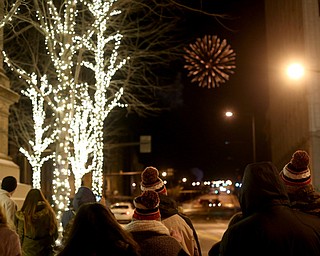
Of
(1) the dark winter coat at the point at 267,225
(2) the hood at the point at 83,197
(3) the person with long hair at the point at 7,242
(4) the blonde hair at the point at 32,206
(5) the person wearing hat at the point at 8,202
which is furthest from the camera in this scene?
(5) the person wearing hat at the point at 8,202

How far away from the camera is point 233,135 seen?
7488 centimetres

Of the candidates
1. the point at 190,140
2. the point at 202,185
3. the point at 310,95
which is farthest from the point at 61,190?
the point at 202,185

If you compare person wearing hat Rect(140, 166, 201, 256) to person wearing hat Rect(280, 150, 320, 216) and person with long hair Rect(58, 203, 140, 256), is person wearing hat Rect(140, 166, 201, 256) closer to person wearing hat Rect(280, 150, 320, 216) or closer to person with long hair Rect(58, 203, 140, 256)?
person wearing hat Rect(280, 150, 320, 216)

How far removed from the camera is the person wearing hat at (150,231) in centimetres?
420

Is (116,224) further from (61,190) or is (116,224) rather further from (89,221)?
(61,190)

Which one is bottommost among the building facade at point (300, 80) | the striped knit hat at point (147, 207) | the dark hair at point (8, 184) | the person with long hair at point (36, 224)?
the person with long hair at point (36, 224)

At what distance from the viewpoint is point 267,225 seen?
12.7 ft

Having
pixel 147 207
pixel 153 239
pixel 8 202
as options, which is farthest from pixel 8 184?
pixel 153 239

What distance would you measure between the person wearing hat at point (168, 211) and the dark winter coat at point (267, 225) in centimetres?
216

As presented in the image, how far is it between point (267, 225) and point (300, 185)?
106 centimetres

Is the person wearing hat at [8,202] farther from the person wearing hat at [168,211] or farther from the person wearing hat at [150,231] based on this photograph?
the person wearing hat at [150,231]

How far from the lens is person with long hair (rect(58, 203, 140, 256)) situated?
11.8 ft

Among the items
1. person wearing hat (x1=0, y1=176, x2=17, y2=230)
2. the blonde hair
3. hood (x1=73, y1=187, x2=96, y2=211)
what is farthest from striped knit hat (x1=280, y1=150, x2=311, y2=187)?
→ person wearing hat (x1=0, y1=176, x2=17, y2=230)

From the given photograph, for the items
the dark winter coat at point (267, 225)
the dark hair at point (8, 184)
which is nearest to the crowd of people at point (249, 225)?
the dark winter coat at point (267, 225)
